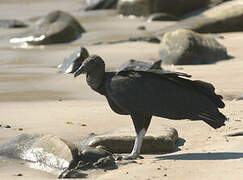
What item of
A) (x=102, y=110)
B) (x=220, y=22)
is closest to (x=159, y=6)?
(x=220, y=22)

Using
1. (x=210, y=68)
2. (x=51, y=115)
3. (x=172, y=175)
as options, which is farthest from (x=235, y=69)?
(x=172, y=175)

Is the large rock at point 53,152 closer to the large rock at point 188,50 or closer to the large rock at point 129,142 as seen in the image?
the large rock at point 129,142

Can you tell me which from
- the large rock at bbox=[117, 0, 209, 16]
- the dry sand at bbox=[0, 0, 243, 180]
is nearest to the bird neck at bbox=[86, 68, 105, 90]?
the dry sand at bbox=[0, 0, 243, 180]

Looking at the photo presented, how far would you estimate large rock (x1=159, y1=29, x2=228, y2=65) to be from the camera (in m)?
13.7

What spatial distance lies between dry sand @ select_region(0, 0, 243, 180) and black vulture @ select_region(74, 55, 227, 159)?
0.39m

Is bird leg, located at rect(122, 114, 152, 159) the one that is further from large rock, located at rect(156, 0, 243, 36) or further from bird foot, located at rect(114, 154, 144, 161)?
large rock, located at rect(156, 0, 243, 36)

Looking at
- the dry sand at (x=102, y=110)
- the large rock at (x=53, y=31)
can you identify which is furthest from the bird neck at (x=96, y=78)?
the large rock at (x=53, y=31)

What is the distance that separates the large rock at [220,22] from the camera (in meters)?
18.1

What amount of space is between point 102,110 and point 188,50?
189 inches

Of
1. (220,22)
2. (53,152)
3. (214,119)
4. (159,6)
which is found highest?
(214,119)

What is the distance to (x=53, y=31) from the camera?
1769 cm

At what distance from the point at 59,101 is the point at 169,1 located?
12218mm

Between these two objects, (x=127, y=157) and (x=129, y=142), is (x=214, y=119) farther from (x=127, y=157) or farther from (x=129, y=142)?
(x=129, y=142)

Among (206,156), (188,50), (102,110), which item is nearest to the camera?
(206,156)
